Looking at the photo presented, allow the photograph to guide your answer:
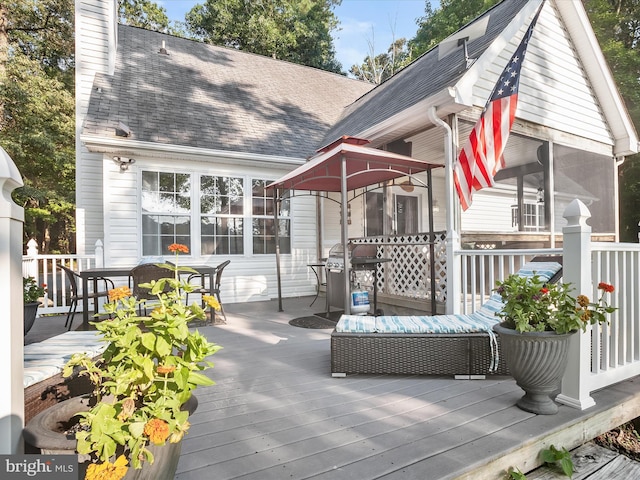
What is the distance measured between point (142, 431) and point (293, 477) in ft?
2.66

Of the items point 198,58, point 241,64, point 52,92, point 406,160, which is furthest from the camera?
point 52,92

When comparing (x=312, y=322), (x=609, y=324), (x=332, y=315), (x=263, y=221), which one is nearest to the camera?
(x=609, y=324)

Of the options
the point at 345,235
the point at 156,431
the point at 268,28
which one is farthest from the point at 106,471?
the point at 268,28

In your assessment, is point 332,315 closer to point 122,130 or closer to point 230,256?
point 230,256

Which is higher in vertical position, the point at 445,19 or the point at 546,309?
the point at 445,19

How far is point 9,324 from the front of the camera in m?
1.21

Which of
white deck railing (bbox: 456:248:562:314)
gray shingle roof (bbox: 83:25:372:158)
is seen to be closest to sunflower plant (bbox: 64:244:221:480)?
white deck railing (bbox: 456:248:562:314)

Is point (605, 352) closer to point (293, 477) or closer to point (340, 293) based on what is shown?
point (293, 477)

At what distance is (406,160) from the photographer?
187 inches

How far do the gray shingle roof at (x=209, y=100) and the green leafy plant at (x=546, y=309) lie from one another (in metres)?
5.81

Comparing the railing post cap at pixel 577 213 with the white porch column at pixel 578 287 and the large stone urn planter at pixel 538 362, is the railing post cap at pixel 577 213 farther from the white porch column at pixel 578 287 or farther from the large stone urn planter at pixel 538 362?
the large stone urn planter at pixel 538 362

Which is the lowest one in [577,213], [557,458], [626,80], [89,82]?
[557,458]

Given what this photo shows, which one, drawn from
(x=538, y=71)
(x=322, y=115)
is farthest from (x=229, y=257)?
(x=538, y=71)

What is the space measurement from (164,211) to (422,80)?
16.9ft
